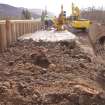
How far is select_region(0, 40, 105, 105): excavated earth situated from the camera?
6617 millimetres

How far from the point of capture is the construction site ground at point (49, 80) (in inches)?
261

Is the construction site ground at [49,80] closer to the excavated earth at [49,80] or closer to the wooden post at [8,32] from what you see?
the excavated earth at [49,80]

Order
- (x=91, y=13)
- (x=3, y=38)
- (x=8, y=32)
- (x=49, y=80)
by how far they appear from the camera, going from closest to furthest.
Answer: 1. (x=49, y=80)
2. (x=3, y=38)
3. (x=8, y=32)
4. (x=91, y=13)

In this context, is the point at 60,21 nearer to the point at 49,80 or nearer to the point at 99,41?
the point at 99,41

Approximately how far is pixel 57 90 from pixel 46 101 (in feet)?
3.15

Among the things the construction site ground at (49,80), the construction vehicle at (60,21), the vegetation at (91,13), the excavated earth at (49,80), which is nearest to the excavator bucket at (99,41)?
the construction site ground at (49,80)

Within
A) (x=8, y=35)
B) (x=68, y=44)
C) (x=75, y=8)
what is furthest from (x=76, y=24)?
(x=8, y=35)

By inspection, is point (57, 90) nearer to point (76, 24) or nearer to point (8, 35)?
point (8, 35)

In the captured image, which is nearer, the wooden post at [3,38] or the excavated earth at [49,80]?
the excavated earth at [49,80]

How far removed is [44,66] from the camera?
10422 mm

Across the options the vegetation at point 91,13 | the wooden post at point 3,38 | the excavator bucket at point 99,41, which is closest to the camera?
the wooden post at point 3,38

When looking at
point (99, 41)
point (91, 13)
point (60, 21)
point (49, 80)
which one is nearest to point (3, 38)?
point (49, 80)

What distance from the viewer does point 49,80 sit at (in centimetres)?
855

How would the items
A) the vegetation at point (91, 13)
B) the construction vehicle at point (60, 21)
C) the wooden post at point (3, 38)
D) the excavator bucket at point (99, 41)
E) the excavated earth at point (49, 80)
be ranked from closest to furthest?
the excavated earth at point (49, 80) → the wooden post at point (3, 38) → the excavator bucket at point (99, 41) → the construction vehicle at point (60, 21) → the vegetation at point (91, 13)
